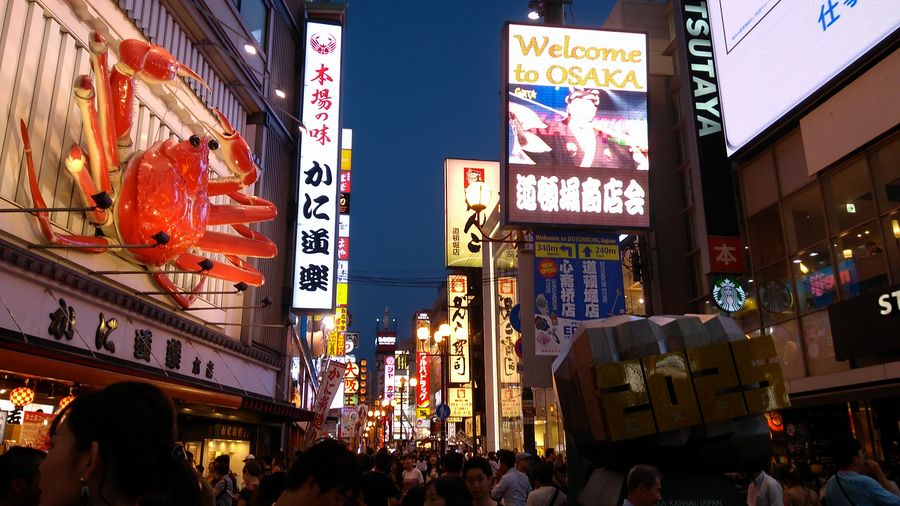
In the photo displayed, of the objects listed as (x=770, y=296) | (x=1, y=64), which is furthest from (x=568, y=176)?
(x=1, y=64)

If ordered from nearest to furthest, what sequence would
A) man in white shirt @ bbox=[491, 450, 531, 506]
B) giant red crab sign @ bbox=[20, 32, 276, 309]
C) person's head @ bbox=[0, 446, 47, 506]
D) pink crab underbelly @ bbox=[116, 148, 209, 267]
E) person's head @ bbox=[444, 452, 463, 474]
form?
person's head @ bbox=[0, 446, 47, 506] < person's head @ bbox=[444, 452, 463, 474] < man in white shirt @ bbox=[491, 450, 531, 506] < giant red crab sign @ bbox=[20, 32, 276, 309] < pink crab underbelly @ bbox=[116, 148, 209, 267]

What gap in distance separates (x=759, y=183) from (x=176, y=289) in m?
15.3

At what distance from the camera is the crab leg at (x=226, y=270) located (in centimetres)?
1430

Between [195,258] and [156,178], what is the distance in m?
2.74

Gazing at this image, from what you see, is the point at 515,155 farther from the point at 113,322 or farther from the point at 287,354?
the point at 287,354

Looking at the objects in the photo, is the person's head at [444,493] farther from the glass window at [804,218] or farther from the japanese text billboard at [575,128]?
the glass window at [804,218]

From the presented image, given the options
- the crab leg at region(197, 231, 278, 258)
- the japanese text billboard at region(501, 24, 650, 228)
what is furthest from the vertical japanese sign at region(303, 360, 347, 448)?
the japanese text billboard at region(501, 24, 650, 228)

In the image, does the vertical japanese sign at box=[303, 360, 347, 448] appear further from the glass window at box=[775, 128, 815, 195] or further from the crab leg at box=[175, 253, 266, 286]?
the glass window at box=[775, 128, 815, 195]

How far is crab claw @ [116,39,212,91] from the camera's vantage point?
11.9 m

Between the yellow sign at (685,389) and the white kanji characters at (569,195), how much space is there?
1164cm

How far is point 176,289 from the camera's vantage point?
14539mm

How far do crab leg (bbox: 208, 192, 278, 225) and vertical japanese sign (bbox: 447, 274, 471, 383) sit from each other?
70.4ft

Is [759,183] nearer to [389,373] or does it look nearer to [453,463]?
[453,463]

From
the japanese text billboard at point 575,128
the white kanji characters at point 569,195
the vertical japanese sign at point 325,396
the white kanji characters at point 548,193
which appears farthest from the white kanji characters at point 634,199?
the vertical japanese sign at point 325,396
